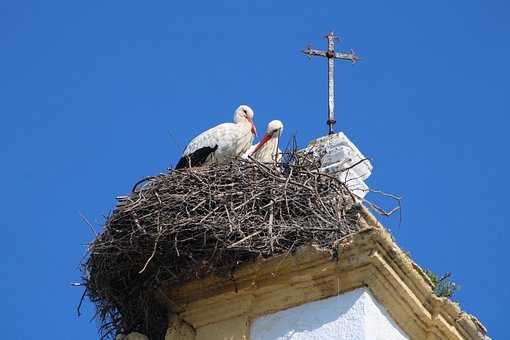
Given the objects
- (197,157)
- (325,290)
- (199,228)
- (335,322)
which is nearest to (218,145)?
(197,157)

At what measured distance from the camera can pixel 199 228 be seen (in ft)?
27.3

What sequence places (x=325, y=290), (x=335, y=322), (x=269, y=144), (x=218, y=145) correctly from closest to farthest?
(x=335, y=322)
(x=325, y=290)
(x=218, y=145)
(x=269, y=144)

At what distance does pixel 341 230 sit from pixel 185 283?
118cm

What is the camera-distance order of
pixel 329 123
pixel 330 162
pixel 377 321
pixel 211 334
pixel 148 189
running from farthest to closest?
1. pixel 329 123
2. pixel 330 162
3. pixel 148 189
4. pixel 211 334
5. pixel 377 321

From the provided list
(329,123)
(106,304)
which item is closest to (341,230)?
(106,304)

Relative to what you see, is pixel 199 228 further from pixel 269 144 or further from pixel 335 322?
pixel 269 144

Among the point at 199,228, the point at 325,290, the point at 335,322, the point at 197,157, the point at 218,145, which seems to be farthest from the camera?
the point at 218,145

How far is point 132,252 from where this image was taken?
28.1ft

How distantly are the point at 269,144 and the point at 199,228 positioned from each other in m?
2.90

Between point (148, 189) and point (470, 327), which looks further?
point (148, 189)

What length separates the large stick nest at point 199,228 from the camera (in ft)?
27.3

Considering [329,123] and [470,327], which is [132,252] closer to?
[470,327]

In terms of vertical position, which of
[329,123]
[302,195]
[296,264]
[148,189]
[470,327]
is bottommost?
[470,327]

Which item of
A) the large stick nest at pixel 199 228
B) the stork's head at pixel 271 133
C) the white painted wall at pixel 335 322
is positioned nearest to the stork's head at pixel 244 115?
the stork's head at pixel 271 133
